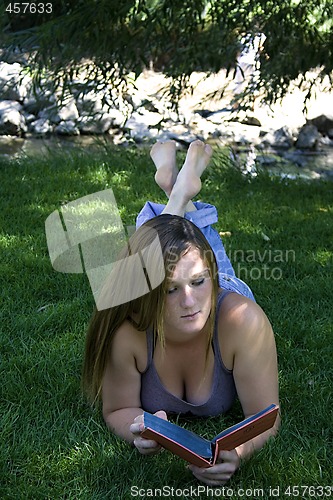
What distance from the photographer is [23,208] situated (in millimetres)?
4840

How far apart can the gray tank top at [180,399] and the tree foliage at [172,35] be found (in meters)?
2.71

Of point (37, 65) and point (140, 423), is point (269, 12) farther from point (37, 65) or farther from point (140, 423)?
point (140, 423)

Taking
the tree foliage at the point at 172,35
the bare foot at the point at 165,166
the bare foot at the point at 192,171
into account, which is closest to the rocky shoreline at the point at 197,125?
the tree foliage at the point at 172,35

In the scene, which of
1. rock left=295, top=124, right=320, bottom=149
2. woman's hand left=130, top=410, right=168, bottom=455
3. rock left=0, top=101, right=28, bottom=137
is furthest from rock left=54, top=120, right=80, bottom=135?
woman's hand left=130, top=410, right=168, bottom=455

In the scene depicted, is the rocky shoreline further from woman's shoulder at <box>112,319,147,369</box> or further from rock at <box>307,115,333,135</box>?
woman's shoulder at <box>112,319,147,369</box>

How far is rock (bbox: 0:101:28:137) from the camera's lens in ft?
32.4

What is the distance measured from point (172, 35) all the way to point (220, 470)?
371cm

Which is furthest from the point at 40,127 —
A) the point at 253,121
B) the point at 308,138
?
the point at 308,138

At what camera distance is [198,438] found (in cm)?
217

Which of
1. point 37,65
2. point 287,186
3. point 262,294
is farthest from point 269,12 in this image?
point 262,294

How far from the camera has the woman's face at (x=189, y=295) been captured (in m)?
2.36

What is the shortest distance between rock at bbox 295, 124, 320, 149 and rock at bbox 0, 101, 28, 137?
3582mm

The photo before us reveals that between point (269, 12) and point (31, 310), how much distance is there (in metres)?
2.91

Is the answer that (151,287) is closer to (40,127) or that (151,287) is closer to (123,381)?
(123,381)
